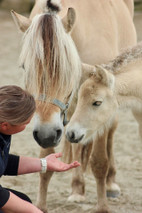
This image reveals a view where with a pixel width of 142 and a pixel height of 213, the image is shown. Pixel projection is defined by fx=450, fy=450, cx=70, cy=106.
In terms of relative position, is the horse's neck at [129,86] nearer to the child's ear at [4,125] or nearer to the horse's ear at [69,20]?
the horse's ear at [69,20]

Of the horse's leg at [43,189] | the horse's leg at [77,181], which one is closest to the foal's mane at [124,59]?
the horse's leg at [43,189]

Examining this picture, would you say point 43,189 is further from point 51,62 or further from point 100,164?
point 51,62

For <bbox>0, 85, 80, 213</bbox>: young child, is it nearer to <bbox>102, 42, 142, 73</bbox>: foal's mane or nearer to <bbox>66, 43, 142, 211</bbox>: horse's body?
<bbox>66, 43, 142, 211</bbox>: horse's body

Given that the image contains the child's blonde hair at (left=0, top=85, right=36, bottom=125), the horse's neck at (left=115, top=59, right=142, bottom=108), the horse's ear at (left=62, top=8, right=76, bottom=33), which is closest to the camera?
the child's blonde hair at (left=0, top=85, right=36, bottom=125)

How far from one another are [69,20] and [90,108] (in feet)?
2.25

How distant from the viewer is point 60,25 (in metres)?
3.37

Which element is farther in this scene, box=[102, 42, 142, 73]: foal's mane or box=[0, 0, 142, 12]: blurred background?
box=[0, 0, 142, 12]: blurred background

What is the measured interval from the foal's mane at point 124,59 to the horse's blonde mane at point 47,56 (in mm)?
384

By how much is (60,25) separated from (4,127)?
1.15 meters

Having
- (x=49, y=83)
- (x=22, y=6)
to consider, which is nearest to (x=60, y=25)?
(x=49, y=83)

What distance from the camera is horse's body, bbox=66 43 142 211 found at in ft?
11.1

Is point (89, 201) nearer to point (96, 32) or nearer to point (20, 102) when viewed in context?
point (96, 32)

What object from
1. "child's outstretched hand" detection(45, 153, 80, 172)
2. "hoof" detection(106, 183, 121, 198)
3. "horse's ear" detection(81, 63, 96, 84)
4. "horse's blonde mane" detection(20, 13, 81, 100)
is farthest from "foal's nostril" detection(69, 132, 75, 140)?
"hoof" detection(106, 183, 121, 198)

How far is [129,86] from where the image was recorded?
3533 mm
